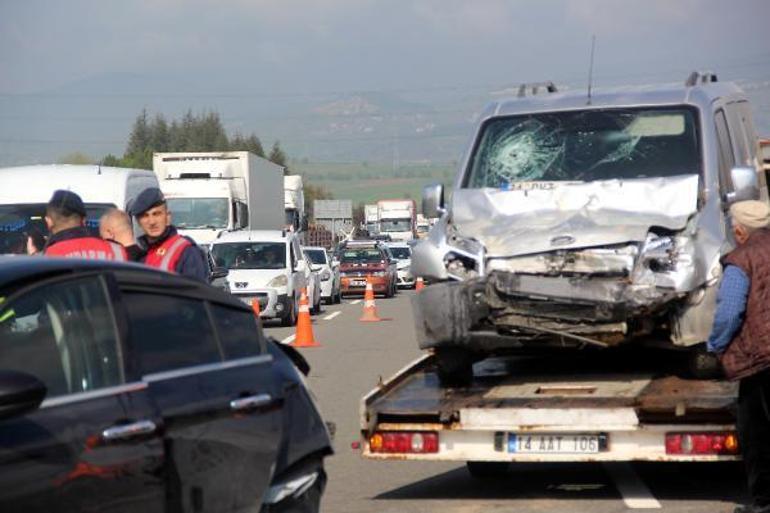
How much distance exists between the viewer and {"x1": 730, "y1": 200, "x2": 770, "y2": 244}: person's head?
8.77 metres

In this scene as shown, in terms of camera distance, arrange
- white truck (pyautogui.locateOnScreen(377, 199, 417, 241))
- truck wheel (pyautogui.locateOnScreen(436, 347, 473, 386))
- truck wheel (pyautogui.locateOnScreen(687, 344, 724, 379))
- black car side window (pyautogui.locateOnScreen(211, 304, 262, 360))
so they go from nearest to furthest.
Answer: black car side window (pyautogui.locateOnScreen(211, 304, 262, 360)) < truck wheel (pyautogui.locateOnScreen(687, 344, 724, 379)) < truck wheel (pyautogui.locateOnScreen(436, 347, 473, 386)) < white truck (pyautogui.locateOnScreen(377, 199, 417, 241))

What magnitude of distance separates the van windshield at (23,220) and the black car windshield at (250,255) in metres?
10.4

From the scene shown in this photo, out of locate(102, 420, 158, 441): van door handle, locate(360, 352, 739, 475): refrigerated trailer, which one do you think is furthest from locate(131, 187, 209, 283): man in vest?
locate(102, 420, 158, 441): van door handle

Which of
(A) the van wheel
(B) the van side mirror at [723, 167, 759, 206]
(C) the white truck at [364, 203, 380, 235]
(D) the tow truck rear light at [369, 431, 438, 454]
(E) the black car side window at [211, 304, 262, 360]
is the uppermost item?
(B) the van side mirror at [723, 167, 759, 206]

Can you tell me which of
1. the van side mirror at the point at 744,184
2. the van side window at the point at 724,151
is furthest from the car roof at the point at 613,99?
the van side mirror at the point at 744,184

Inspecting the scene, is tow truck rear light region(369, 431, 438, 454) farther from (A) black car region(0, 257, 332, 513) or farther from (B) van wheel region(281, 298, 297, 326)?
(B) van wheel region(281, 298, 297, 326)

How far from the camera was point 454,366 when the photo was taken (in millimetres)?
10492

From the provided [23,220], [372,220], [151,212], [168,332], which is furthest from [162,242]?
[372,220]

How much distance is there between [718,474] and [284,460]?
17.3ft

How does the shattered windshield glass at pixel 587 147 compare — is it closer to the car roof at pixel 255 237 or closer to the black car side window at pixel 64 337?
the black car side window at pixel 64 337

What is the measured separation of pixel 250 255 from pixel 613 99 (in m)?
20.6

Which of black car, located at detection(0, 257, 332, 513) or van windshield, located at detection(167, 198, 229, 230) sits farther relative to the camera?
van windshield, located at detection(167, 198, 229, 230)

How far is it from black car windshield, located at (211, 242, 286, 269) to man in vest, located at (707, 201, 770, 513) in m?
22.8

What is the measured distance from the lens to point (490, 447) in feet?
31.5
